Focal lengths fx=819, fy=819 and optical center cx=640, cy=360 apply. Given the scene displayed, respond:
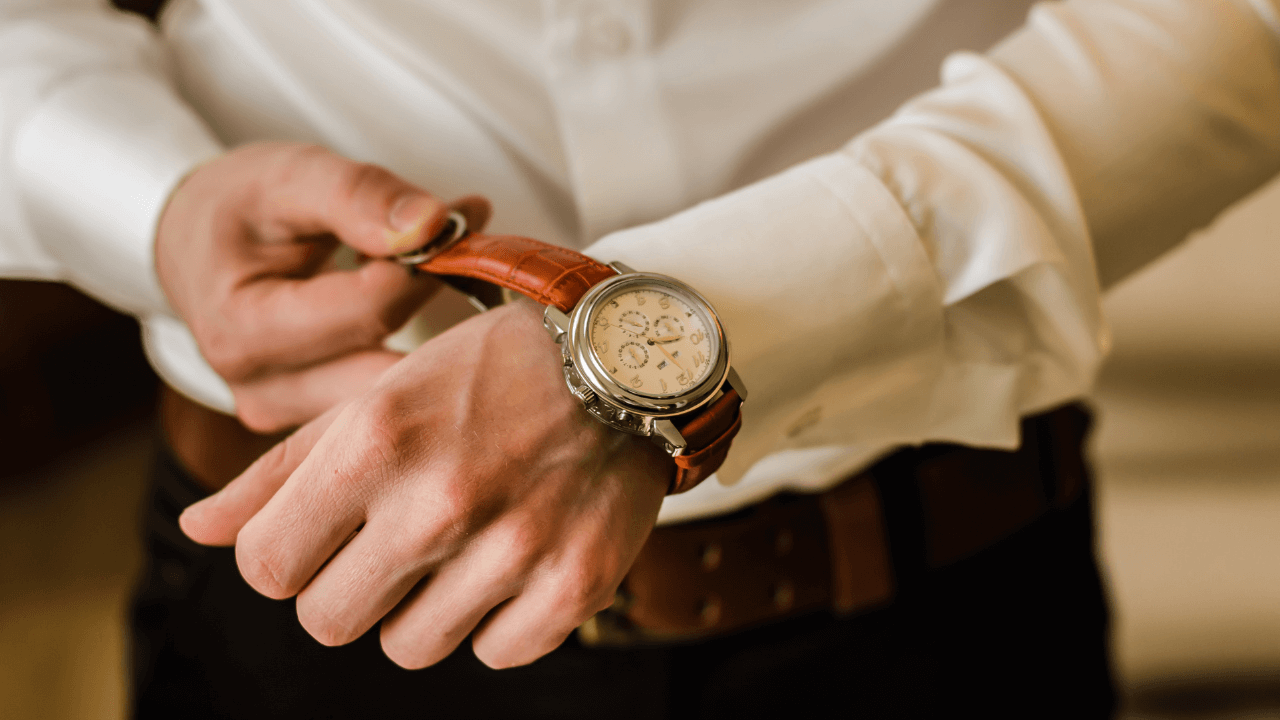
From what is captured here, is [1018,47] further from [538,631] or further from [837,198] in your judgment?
[538,631]

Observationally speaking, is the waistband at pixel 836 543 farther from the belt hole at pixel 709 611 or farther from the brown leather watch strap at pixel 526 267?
the brown leather watch strap at pixel 526 267

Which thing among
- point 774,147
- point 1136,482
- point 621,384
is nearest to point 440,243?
point 621,384

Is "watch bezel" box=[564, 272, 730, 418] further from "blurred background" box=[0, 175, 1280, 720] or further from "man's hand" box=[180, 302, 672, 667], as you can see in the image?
"blurred background" box=[0, 175, 1280, 720]

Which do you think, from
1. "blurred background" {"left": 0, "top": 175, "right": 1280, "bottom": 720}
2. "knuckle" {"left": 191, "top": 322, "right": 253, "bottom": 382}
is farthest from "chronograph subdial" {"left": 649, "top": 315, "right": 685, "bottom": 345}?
"blurred background" {"left": 0, "top": 175, "right": 1280, "bottom": 720}

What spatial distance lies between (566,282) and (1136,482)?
1.35 m

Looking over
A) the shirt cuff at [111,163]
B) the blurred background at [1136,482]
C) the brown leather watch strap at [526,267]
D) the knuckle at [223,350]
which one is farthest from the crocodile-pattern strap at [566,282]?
the blurred background at [1136,482]

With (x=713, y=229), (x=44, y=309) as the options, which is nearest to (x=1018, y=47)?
(x=713, y=229)

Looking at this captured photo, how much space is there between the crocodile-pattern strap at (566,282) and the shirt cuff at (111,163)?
24 cm

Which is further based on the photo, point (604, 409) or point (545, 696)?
point (545, 696)

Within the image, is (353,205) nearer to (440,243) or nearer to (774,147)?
(440,243)

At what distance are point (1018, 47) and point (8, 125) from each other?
0.61 m

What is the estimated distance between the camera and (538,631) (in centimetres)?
32

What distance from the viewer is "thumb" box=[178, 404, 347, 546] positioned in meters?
0.33

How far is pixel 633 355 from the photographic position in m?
0.34
